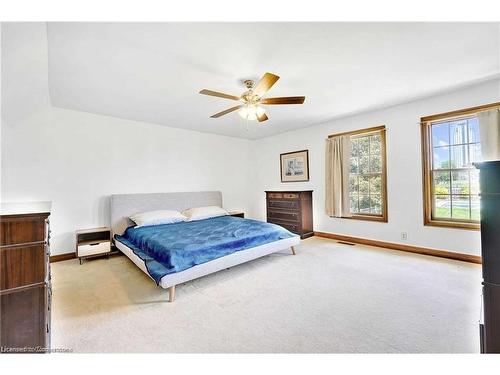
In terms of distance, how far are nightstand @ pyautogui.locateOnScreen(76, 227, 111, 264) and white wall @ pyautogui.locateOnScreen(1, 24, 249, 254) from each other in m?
0.19

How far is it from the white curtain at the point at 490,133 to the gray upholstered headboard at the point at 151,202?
4627 mm

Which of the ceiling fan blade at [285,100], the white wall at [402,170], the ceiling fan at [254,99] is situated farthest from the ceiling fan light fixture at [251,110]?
the white wall at [402,170]

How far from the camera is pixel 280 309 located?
2.10 meters

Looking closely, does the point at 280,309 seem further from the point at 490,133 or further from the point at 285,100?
the point at 490,133

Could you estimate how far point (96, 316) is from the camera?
202 centimetres

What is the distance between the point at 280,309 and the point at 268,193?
3.36m

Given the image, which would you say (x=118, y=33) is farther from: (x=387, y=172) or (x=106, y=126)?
(x=387, y=172)

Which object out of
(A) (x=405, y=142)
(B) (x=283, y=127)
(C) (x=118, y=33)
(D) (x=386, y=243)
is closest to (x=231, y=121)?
(B) (x=283, y=127)

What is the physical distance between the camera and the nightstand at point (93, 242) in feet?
11.2

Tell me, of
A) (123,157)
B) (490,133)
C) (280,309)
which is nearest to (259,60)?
(280,309)

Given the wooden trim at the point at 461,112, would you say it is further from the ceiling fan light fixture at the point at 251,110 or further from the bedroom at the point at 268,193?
the ceiling fan light fixture at the point at 251,110

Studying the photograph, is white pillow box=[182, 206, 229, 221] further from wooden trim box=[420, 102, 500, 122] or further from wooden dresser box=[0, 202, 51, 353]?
wooden trim box=[420, 102, 500, 122]

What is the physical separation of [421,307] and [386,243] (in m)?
2.07

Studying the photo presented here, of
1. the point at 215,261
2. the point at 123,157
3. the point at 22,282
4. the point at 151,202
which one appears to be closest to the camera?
the point at 22,282
